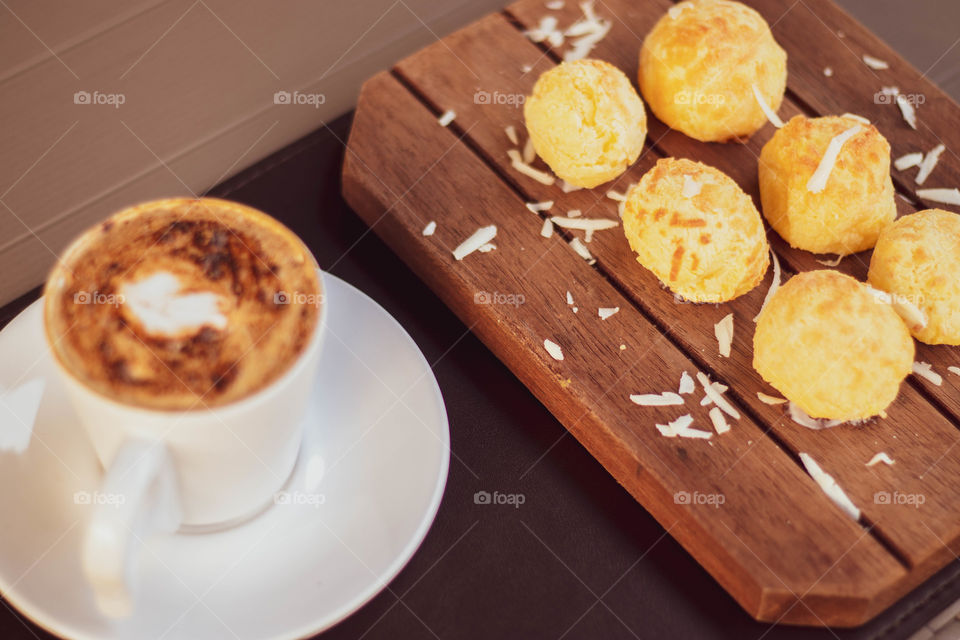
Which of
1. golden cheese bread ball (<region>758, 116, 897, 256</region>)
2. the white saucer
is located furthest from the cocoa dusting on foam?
golden cheese bread ball (<region>758, 116, 897, 256</region>)

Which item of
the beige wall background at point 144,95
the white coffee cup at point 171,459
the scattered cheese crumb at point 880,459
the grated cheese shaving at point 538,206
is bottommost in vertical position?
the beige wall background at point 144,95

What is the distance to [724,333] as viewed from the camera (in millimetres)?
885

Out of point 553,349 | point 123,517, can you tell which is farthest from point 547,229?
point 123,517

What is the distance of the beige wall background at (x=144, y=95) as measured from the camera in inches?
45.3

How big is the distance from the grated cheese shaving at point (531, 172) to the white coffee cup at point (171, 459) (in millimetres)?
332

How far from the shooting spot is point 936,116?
1.05 m

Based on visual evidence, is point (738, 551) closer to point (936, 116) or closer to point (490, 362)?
point (490, 362)

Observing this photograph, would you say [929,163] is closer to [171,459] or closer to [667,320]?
[667,320]

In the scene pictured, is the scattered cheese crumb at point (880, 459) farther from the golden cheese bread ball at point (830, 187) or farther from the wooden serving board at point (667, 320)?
the golden cheese bread ball at point (830, 187)

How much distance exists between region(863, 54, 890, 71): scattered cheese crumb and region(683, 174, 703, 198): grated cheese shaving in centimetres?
34

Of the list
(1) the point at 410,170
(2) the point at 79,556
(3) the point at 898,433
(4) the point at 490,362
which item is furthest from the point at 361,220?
(3) the point at 898,433

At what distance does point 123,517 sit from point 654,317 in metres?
0.50

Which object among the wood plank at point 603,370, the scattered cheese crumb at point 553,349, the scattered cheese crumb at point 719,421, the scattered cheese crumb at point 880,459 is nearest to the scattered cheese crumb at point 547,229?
the wood plank at point 603,370

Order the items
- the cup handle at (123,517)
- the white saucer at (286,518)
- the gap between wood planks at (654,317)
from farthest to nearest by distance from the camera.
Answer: the gap between wood planks at (654,317) → the white saucer at (286,518) → the cup handle at (123,517)
